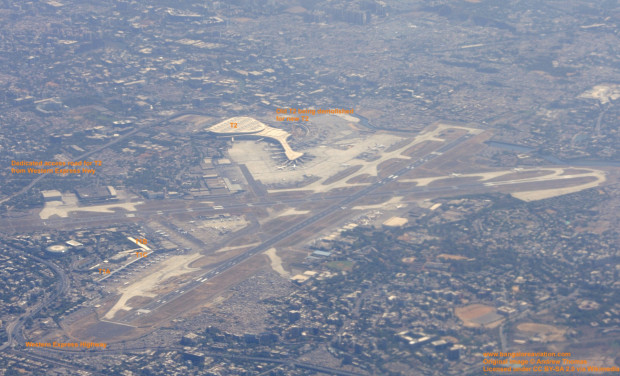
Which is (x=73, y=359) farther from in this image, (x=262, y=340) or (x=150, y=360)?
(x=262, y=340)

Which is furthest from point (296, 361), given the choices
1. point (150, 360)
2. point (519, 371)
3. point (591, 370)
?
point (591, 370)

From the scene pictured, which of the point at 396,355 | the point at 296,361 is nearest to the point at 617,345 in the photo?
the point at 396,355

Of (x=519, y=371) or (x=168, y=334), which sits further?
(x=168, y=334)

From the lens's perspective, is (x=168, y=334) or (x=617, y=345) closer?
(x=617, y=345)

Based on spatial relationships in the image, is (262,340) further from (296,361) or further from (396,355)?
(396,355)

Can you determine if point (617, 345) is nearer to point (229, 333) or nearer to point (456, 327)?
point (456, 327)

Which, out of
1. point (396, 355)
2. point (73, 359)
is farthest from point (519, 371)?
point (73, 359)

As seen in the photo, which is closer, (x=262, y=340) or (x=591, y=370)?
(x=591, y=370)
